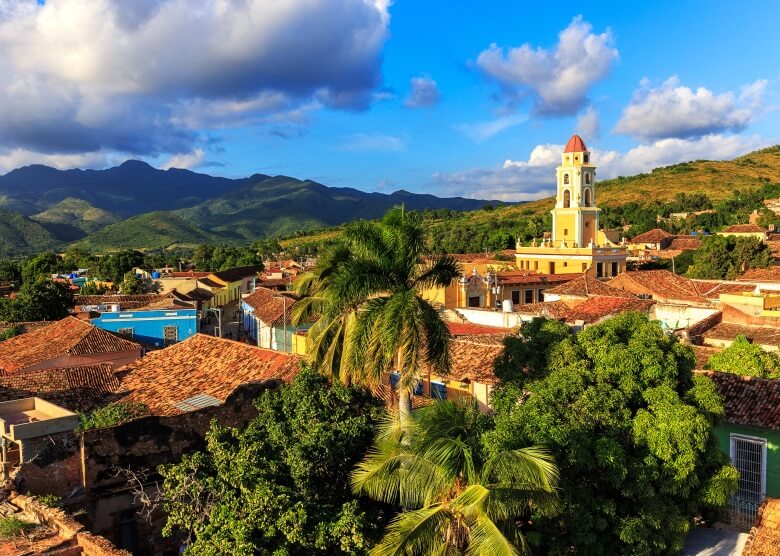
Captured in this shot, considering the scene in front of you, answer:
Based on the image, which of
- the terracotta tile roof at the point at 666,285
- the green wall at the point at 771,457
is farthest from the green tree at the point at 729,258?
the green wall at the point at 771,457

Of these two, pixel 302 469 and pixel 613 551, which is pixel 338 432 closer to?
pixel 302 469

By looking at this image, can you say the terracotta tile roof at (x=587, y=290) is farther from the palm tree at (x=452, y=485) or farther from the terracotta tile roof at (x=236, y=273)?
the terracotta tile roof at (x=236, y=273)

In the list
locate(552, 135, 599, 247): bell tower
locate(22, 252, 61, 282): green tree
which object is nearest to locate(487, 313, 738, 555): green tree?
locate(552, 135, 599, 247): bell tower

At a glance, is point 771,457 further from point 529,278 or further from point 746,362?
point 529,278

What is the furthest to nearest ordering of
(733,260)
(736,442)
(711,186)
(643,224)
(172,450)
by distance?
(711,186)
(643,224)
(733,260)
(736,442)
(172,450)

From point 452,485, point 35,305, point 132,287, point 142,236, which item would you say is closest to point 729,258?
point 452,485

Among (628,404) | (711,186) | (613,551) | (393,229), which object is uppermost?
(711,186)

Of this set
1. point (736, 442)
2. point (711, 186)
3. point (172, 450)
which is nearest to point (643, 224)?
point (711, 186)

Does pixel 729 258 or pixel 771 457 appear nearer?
pixel 771 457
